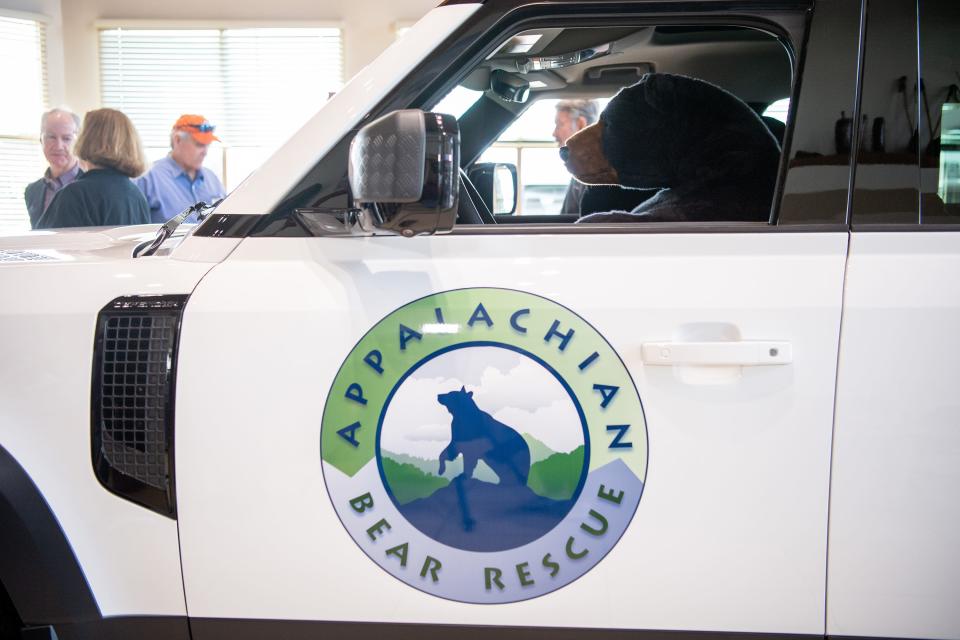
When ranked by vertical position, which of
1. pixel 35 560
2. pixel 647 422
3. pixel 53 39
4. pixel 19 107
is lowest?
pixel 35 560

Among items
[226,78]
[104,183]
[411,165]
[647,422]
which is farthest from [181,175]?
[226,78]

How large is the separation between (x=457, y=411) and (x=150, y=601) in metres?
0.60

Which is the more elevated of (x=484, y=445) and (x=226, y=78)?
(x=226, y=78)

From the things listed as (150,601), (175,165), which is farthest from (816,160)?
(175,165)

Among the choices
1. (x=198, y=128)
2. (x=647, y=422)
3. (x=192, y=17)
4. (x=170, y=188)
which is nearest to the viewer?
(x=647, y=422)

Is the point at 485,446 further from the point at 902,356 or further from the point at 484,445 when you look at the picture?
the point at 902,356

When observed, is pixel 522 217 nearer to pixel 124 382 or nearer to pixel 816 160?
pixel 816 160

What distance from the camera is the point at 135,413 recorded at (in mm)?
1336

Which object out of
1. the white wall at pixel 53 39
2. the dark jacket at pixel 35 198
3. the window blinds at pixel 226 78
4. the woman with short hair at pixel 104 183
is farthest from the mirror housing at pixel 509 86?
the white wall at pixel 53 39

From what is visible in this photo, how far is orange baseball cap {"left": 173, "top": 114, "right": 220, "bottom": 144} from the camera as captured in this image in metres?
3.92

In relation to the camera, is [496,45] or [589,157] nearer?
[496,45]

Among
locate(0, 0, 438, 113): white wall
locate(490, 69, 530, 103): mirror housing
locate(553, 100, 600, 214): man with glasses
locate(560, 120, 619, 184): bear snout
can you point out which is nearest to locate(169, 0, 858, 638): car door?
locate(560, 120, 619, 184): bear snout

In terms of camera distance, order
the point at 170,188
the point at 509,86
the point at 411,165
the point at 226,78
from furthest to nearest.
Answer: the point at 226,78, the point at 170,188, the point at 509,86, the point at 411,165

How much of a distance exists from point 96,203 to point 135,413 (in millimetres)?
2137
